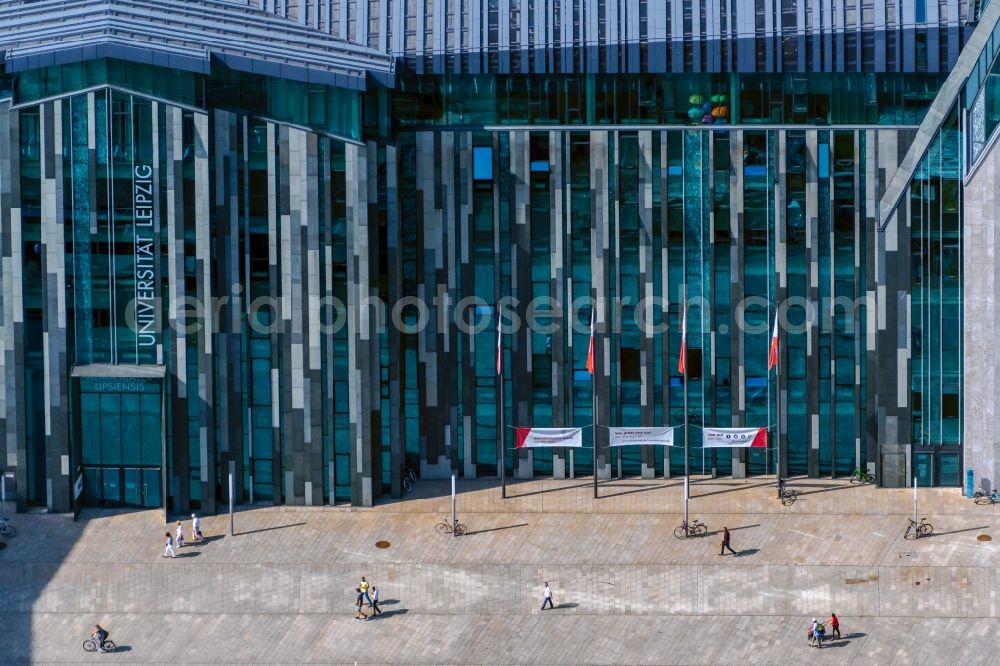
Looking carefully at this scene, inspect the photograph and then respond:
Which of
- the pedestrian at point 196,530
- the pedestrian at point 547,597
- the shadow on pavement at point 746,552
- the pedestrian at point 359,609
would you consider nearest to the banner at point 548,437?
the shadow on pavement at point 746,552

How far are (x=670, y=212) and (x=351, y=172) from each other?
850 inches

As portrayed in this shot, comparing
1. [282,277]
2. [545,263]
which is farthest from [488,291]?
[282,277]

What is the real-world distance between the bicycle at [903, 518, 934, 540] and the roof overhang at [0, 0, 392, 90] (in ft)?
143

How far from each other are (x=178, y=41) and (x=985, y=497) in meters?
59.4

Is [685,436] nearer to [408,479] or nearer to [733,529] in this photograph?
[733,529]

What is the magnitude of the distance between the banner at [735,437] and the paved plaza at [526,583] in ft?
12.5

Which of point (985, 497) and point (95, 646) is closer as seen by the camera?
point (95, 646)

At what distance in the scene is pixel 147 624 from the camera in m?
135

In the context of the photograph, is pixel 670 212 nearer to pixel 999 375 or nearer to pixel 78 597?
pixel 999 375

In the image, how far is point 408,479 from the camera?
151250mm

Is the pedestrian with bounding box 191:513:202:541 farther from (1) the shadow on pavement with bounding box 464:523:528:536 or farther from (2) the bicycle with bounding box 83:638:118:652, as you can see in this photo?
(1) the shadow on pavement with bounding box 464:523:528:536

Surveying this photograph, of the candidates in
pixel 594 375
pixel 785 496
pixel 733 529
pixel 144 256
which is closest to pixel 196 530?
pixel 144 256

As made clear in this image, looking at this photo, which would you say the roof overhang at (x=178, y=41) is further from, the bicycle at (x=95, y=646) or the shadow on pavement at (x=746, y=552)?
the shadow on pavement at (x=746, y=552)

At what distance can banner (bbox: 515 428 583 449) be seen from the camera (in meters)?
149
